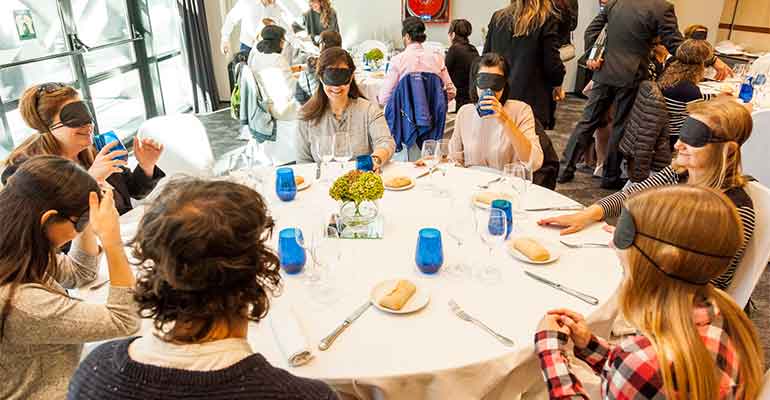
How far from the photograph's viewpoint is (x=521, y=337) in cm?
129

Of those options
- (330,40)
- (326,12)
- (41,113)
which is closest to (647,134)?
(330,40)

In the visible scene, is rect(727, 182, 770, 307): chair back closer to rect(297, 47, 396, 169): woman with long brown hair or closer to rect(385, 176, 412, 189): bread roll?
rect(385, 176, 412, 189): bread roll

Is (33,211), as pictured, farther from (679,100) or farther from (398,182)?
(679,100)

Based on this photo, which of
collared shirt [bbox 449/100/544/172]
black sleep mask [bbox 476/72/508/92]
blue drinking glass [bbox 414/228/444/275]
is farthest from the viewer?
collared shirt [bbox 449/100/544/172]

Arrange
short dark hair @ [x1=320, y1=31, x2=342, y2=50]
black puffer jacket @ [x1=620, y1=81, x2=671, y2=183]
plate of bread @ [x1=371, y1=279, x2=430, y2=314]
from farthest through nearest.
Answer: short dark hair @ [x1=320, y1=31, x2=342, y2=50] < black puffer jacket @ [x1=620, y1=81, x2=671, y2=183] < plate of bread @ [x1=371, y1=279, x2=430, y2=314]

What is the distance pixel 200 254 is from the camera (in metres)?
0.84

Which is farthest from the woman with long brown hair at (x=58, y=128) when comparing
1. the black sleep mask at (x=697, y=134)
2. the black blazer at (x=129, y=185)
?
the black sleep mask at (x=697, y=134)

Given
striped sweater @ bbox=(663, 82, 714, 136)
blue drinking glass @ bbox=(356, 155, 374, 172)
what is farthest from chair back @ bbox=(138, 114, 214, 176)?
striped sweater @ bbox=(663, 82, 714, 136)

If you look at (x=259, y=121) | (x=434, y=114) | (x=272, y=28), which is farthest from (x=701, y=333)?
(x=272, y=28)

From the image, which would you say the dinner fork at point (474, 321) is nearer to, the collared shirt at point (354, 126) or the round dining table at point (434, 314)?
the round dining table at point (434, 314)

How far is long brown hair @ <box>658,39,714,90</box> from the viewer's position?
10.8 feet

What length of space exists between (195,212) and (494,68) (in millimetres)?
2001

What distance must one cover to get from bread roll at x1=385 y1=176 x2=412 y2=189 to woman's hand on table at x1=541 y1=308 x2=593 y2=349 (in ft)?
3.28

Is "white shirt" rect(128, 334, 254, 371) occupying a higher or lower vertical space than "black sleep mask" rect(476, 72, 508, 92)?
lower
